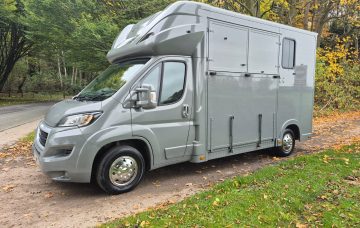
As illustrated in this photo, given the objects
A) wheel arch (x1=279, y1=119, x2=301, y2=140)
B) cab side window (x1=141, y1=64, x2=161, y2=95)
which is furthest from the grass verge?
cab side window (x1=141, y1=64, x2=161, y2=95)

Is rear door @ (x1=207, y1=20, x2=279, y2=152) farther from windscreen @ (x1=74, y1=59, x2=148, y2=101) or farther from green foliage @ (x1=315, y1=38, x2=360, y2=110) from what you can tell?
green foliage @ (x1=315, y1=38, x2=360, y2=110)

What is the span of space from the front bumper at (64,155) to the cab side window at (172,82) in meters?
1.60

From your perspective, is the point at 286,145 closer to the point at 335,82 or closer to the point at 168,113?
the point at 168,113

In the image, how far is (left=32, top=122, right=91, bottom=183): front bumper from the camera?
16.5ft

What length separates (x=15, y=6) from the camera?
84.3 ft

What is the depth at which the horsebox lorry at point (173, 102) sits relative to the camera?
5.18m

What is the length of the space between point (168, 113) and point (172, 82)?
565 millimetres

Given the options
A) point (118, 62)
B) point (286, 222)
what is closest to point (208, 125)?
point (118, 62)

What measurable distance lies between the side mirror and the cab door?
14cm

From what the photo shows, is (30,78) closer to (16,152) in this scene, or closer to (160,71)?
(16,152)

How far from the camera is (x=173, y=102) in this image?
5.98 m

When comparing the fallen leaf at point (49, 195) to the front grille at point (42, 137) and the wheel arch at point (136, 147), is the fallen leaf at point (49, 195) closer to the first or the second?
the wheel arch at point (136, 147)

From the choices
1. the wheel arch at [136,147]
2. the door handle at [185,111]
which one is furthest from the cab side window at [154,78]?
the wheel arch at [136,147]

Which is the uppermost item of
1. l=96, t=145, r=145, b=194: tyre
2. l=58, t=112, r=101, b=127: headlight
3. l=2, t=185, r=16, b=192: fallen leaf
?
l=58, t=112, r=101, b=127: headlight
